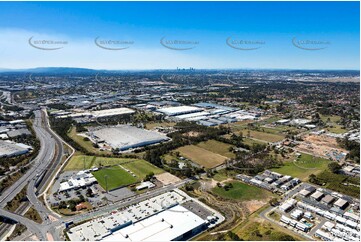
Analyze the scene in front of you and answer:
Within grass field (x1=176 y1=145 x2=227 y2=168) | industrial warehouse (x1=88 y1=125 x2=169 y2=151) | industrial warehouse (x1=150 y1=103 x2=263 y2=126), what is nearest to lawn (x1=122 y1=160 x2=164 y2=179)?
grass field (x1=176 y1=145 x2=227 y2=168)

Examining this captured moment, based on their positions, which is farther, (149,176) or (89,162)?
(89,162)

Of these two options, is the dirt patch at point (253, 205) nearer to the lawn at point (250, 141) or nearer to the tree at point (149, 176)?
the tree at point (149, 176)

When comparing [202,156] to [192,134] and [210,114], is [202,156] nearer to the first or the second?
[192,134]

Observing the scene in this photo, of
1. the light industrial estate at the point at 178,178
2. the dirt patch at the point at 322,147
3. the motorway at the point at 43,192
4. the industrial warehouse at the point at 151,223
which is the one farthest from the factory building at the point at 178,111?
the industrial warehouse at the point at 151,223

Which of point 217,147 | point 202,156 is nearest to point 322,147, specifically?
point 217,147

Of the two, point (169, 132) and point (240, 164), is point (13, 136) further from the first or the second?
point (240, 164)

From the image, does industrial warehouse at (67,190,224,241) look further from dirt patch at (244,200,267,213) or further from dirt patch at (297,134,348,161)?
dirt patch at (297,134,348,161)

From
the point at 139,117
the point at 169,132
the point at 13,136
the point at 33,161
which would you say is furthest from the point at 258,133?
the point at 13,136
